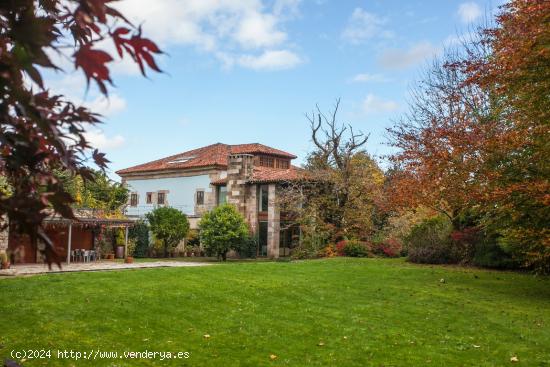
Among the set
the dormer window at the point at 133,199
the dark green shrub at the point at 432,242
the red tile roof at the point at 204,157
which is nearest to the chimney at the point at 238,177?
the red tile roof at the point at 204,157

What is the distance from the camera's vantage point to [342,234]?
2934 centimetres

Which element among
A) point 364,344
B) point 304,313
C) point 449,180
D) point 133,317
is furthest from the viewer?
point 449,180

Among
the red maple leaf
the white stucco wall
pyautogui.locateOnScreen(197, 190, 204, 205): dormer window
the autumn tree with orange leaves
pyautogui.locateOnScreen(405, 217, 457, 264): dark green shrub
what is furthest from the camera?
the white stucco wall

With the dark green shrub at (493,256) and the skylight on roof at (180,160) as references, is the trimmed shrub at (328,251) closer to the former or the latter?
the dark green shrub at (493,256)

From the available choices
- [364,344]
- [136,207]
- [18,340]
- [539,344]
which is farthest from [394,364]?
[136,207]

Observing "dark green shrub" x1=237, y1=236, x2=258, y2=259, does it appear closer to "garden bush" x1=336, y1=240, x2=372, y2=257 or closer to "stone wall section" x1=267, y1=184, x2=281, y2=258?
"stone wall section" x1=267, y1=184, x2=281, y2=258

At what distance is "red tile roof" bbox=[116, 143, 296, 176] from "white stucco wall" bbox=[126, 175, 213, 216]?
964 mm

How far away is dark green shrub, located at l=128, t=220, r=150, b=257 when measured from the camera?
112ft

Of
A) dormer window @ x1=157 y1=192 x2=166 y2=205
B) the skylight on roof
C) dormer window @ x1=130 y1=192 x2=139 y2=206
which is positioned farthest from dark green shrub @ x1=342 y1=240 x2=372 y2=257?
dormer window @ x1=130 y1=192 x2=139 y2=206

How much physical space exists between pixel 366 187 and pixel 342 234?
128 inches

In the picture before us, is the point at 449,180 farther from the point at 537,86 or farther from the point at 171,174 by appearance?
the point at 171,174

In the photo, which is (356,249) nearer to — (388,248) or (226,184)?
(388,248)

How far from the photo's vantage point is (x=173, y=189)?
138 ft

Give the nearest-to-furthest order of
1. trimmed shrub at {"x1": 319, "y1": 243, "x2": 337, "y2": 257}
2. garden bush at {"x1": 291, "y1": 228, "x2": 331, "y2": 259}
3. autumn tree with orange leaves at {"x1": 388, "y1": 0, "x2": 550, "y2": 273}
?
autumn tree with orange leaves at {"x1": 388, "y1": 0, "x2": 550, "y2": 273} < trimmed shrub at {"x1": 319, "y1": 243, "x2": 337, "y2": 257} < garden bush at {"x1": 291, "y1": 228, "x2": 331, "y2": 259}
